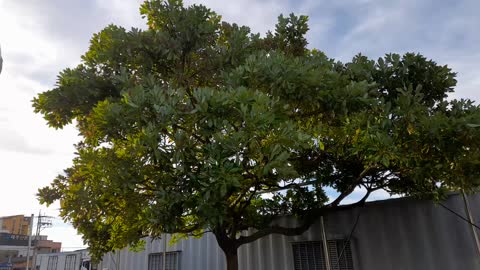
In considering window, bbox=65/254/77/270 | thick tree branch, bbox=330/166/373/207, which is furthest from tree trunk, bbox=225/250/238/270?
window, bbox=65/254/77/270

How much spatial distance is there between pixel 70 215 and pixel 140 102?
2.05 m

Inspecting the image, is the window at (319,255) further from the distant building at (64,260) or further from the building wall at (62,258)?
the distant building at (64,260)

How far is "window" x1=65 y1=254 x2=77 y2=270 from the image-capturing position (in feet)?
69.4

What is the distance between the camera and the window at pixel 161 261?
10380 mm

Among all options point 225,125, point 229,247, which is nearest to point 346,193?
point 229,247

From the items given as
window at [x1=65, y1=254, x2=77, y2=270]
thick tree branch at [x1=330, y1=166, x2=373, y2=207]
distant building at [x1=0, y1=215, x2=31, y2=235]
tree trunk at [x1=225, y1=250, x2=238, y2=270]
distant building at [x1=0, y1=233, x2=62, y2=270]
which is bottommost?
tree trunk at [x1=225, y1=250, x2=238, y2=270]

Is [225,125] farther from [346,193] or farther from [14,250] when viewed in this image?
[14,250]

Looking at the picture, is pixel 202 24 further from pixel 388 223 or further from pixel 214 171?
pixel 388 223

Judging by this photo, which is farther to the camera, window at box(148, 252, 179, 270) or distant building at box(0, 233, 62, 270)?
distant building at box(0, 233, 62, 270)

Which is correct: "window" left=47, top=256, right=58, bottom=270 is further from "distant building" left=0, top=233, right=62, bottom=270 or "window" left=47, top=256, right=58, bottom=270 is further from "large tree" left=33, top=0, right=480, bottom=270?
"distant building" left=0, top=233, right=62, bottom=270

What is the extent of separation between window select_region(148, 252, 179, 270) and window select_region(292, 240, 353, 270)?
3854 millimetres

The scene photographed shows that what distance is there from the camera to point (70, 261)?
21.6 metres

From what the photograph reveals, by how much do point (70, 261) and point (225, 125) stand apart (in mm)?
21341

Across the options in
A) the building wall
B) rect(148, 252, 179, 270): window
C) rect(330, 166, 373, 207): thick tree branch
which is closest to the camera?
rect(330, 166, 373, 207): thick tree branch
